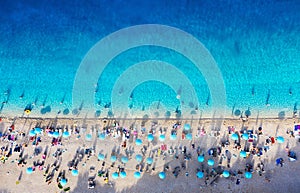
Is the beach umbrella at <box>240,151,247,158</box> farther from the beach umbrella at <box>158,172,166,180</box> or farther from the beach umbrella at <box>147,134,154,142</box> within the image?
the beach umbrella at <box>147,134,154,142</box>

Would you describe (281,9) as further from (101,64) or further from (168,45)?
(101,64)

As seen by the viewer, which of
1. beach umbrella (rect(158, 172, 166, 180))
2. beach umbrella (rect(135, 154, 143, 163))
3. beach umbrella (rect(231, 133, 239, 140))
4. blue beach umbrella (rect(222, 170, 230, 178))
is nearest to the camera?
blue beach umbrella (rect(222, 170, 230, 178))

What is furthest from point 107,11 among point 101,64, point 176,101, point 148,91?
point 176,101

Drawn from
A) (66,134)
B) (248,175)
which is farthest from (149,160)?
(248,175)

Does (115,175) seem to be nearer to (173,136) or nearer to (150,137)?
(150,137)

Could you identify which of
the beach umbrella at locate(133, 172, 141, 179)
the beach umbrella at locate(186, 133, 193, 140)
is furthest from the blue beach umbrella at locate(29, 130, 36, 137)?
the beach umbrella at locate(186, 133, 193, 140)

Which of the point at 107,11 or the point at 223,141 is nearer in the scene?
the point at 223,141

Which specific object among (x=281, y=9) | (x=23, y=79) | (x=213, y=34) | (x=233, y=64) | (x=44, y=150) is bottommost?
(x=44, y=150)
